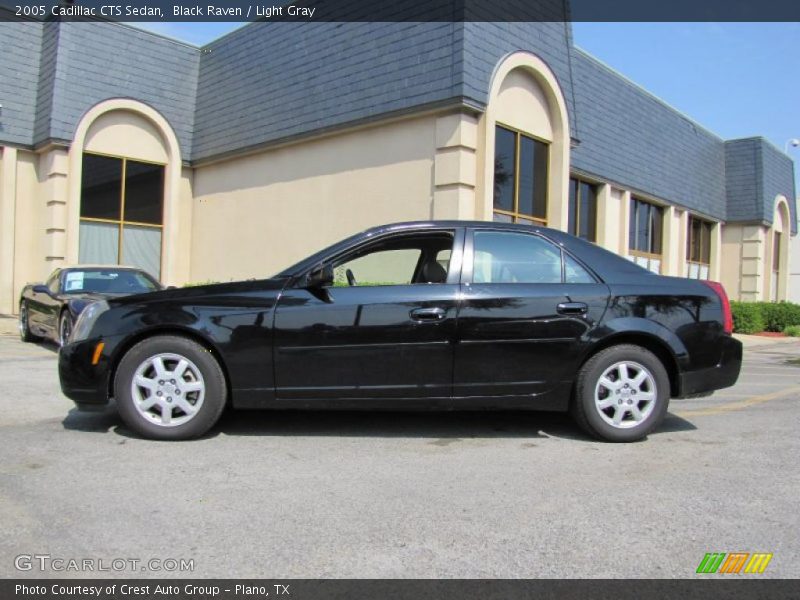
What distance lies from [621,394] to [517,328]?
929mm

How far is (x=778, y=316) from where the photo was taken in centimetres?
2161

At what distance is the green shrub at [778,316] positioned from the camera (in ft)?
70.7

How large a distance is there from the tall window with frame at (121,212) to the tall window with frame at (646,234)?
43.7 ft

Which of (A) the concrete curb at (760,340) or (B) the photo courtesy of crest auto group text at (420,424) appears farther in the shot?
(A) the concrete curb at (760,340)

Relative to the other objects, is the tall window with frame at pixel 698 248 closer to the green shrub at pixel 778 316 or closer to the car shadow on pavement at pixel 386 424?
the green shrub at pixel 778 316

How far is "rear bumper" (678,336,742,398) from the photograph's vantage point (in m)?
5.00

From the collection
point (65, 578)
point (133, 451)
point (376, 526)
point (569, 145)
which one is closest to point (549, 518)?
point (376, 526)

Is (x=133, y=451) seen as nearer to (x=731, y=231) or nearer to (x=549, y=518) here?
(x=549, y=518)

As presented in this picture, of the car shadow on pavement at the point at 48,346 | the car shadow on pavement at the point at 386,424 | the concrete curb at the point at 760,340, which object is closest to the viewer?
the car shadow on pavement at the point at 386,424

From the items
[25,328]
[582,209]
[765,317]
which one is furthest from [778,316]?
[25,328]

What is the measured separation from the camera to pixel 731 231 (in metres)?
25.0

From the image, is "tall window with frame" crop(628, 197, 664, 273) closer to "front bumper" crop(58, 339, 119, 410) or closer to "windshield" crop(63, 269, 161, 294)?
"windshield" crop(63, 269, 161, 294)

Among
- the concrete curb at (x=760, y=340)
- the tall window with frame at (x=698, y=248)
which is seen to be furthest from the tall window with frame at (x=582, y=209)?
the tall window with frame at (x=698, y=248)

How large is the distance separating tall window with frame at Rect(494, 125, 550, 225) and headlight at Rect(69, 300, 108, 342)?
27.3 feet
